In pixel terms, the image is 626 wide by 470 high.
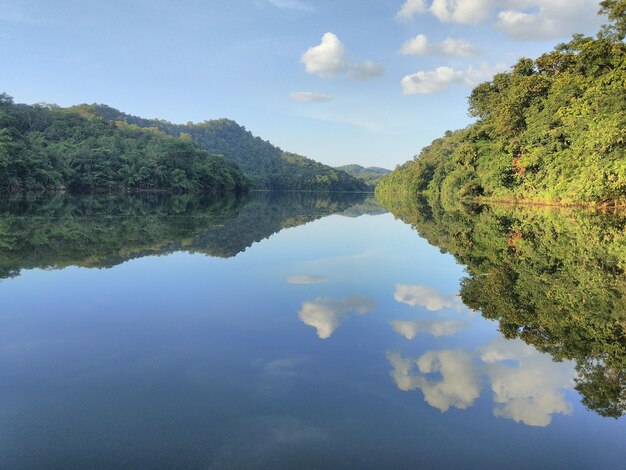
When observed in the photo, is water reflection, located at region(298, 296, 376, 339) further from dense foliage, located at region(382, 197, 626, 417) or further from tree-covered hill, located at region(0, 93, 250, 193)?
tree-covered hill, located at region(0, 93, 250, 193)

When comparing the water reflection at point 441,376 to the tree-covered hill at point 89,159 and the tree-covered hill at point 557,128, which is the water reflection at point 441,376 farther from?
the tree-covered hill at point 89,159

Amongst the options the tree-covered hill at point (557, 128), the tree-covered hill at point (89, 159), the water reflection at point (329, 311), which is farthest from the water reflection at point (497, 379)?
the tree-covered hill at point (89, 159)

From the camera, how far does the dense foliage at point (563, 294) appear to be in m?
5.18

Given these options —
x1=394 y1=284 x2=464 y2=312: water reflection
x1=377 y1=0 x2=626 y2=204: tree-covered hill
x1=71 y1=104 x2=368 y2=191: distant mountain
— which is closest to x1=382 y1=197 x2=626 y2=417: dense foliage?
x1=394 y1=284 x2=464 y2=312: water reflection

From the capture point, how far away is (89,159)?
57.1m

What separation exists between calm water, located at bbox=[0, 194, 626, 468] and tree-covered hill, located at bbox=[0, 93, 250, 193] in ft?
136

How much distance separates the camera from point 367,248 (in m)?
15.5

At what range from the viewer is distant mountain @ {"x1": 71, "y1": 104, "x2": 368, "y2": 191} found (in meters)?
152

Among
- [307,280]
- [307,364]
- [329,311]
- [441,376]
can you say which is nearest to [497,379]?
[441,376]

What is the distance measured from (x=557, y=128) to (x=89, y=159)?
55.6 meters

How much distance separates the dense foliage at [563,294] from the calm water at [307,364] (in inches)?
1.8

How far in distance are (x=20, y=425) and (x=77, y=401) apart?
50 cm

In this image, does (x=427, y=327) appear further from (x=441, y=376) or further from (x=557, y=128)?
(x=557, y=128)

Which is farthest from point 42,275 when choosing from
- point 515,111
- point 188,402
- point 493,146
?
point 493,146
